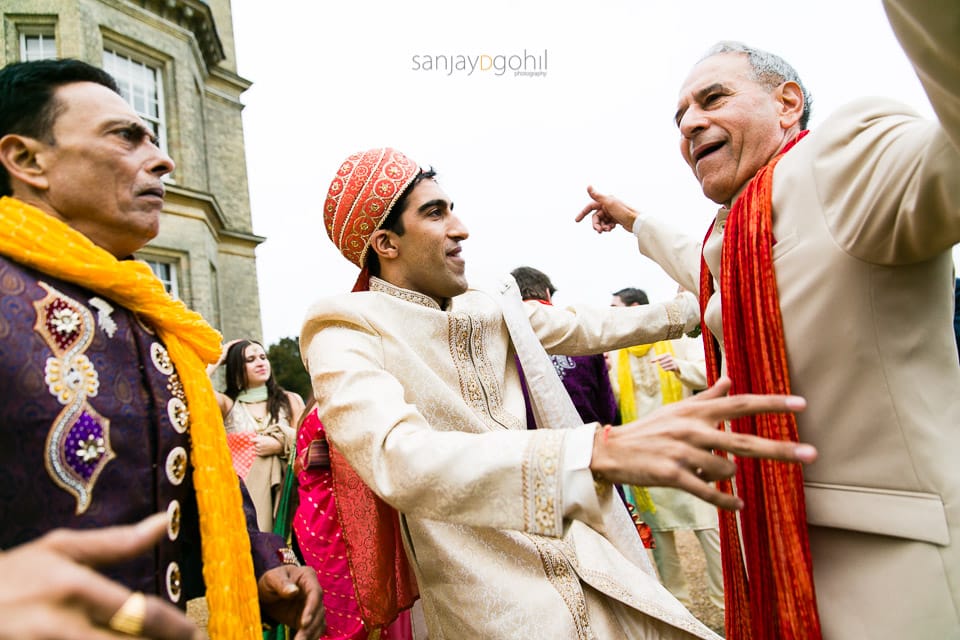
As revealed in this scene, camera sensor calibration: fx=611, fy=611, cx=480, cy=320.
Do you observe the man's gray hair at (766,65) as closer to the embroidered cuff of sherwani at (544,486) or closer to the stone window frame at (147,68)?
the embroidered cuff of sherwani at (544,486)

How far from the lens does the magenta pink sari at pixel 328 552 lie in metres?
2.29

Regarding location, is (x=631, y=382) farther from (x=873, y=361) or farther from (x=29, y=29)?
(x=29, y=29)

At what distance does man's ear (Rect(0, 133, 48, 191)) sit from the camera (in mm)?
1534

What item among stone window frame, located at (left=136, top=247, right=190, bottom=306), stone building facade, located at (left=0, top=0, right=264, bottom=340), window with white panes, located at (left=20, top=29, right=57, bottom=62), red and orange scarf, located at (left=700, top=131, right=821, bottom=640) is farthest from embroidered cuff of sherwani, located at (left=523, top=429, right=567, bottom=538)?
window with white panes, located at (left=20, top=29, right=57, bottom=62)

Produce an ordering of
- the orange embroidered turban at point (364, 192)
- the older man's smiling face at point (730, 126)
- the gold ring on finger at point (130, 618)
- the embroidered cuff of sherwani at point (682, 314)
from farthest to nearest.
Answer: the embroidered cuff of sherwani at point (682, 314) → the orange embroidered turban at point (364, 192) → the older man's smiling face at point (730, 126) → the gold ring on finger at point (130, 618)

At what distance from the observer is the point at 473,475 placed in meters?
1.36

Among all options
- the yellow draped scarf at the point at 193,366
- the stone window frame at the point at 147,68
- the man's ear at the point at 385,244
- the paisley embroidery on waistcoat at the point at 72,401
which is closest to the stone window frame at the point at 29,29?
the stone window frame at the point at 147,68

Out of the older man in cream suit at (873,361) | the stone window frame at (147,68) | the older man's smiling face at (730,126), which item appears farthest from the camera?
the stone window frame at (147,68)

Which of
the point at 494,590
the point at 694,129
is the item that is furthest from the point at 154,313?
the point at 694,129

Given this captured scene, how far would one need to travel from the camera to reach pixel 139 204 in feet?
5.45

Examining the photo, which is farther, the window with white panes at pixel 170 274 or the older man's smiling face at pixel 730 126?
the window with white panes at pixel 170 274

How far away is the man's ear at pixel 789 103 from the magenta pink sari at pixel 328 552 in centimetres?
209

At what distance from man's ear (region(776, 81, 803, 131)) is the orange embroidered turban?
1.32 m

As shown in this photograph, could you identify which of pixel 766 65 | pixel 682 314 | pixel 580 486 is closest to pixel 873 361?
pixel 580 486
